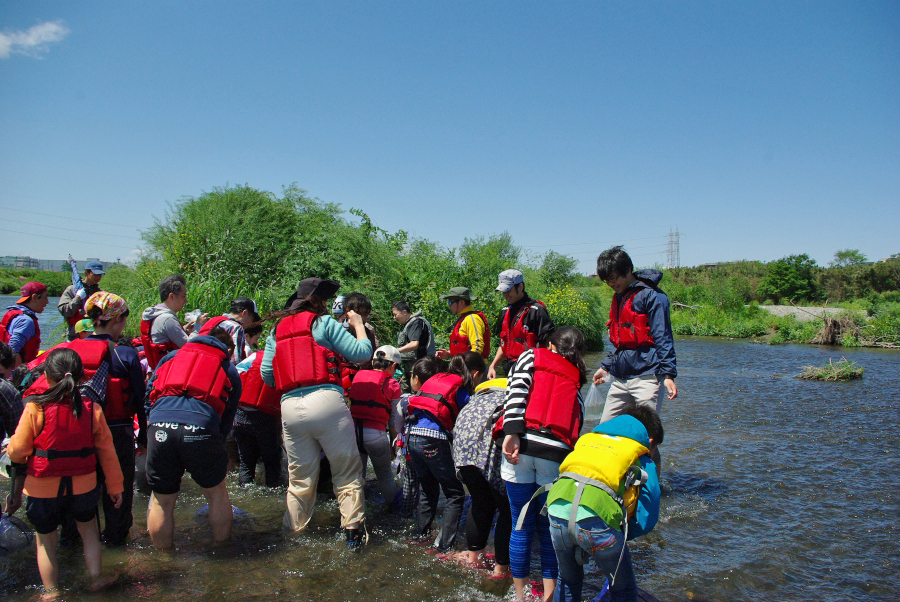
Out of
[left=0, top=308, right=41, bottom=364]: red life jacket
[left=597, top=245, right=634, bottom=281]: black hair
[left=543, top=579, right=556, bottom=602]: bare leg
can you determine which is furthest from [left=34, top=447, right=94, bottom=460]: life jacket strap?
[left=597, top=245, right=634, bottom=281]: black hair

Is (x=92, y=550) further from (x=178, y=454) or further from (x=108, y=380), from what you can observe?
(x=108, y=380)

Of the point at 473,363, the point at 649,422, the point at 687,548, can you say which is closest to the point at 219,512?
the point at 473,363

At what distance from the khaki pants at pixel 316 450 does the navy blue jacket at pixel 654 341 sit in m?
2.56

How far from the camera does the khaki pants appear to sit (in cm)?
410

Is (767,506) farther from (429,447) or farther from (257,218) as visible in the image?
(257,218)

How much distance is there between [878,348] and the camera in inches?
932

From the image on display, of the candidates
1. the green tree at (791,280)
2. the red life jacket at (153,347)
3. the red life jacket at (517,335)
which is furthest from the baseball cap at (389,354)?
the green tree at (791,280)

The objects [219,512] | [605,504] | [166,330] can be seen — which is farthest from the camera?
[166,330]

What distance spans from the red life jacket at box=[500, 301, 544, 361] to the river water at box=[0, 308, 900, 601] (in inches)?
79.4

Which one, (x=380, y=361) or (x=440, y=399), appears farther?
(x=380, y=361)

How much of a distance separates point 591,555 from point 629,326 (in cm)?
261

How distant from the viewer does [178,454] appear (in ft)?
12.7

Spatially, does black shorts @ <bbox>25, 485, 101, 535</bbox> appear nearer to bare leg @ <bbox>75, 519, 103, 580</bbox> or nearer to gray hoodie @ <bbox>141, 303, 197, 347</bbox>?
bare leg @ <bbox>75, 519, 103, 580</bbox>

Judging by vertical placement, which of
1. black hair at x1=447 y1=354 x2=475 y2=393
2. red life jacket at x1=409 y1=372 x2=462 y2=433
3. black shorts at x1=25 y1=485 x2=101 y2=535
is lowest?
black shorts at x1=25 y1=485 x2=101 y2=535
